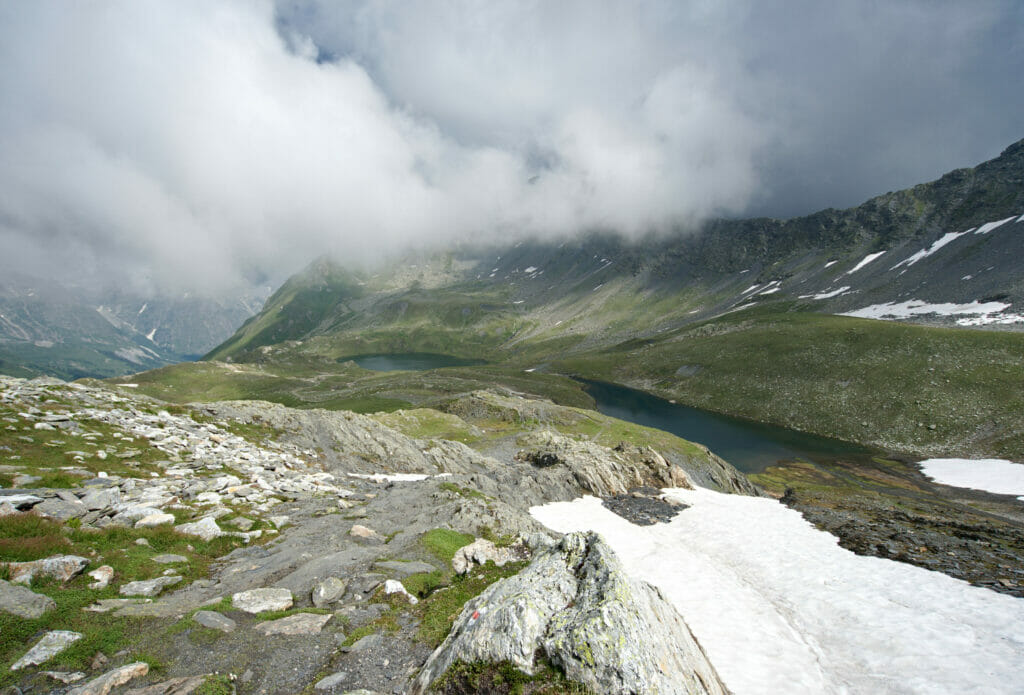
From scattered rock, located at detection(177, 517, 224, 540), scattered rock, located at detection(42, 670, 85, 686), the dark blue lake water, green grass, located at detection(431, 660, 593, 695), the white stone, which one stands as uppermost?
the white stone

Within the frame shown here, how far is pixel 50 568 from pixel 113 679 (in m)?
6.19

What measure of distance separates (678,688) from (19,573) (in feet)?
58.3

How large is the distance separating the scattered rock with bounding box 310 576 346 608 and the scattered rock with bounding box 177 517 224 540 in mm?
6574

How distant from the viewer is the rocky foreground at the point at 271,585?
954cm

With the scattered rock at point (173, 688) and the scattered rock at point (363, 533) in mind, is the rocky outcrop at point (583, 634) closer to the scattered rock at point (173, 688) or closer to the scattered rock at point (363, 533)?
the scattered rock at point (173, 688)

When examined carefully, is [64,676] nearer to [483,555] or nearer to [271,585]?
[271,585]

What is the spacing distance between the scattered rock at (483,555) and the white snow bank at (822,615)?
10586 millimetres

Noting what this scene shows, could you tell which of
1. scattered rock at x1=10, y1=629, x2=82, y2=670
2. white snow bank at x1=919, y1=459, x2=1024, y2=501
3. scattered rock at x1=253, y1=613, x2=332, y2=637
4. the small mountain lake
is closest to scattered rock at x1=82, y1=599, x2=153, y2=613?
scattered rock at x1=10, y1=629, x2=82, y2=670

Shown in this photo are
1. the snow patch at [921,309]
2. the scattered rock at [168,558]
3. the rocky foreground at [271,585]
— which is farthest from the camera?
the snow patch at [921,309]

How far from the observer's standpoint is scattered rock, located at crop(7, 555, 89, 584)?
11312 millimetres

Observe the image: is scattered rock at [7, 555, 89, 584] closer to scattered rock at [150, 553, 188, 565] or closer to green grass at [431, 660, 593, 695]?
scattered rock at [150, 553, 188, 565]

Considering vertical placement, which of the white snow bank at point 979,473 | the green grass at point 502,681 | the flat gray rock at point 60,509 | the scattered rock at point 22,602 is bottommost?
the white snow bank at point 979,473

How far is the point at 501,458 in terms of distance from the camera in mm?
62188

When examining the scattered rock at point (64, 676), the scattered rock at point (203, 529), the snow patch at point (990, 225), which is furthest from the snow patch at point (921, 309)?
the scattered rock at point (64, 676)
